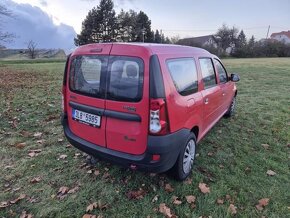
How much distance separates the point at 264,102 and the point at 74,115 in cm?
640

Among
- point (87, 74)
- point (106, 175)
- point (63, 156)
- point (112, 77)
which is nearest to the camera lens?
point (112, 77)

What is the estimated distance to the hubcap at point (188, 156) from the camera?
3.30 meters

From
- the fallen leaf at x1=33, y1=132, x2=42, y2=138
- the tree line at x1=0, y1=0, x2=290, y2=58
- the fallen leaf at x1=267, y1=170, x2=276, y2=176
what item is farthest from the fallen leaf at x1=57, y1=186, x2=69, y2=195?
the tree line at x1=0, y1=0, x2=290, y2=58

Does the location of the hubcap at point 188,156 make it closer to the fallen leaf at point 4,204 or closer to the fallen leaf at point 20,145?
the fallen leaf at point 4,204

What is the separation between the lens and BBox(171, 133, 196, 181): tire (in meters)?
3.10

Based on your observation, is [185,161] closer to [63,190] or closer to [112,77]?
[112,77]

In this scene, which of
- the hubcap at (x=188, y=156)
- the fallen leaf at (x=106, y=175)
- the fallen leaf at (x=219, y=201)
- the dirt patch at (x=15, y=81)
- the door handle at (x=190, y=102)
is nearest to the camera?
the fallen leaf at (x=219, y=201)

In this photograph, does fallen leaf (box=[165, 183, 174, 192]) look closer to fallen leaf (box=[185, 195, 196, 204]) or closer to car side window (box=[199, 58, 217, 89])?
fallen leaf (box=[185, 195, 196, 204])

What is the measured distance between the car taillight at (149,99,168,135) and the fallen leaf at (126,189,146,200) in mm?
907

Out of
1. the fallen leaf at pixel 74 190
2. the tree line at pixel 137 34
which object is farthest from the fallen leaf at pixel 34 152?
the tree line at pixel 137 34

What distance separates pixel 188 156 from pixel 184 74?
3.66ft

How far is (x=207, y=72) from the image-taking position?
13.3 feet

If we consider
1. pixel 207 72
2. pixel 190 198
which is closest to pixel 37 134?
pixel 190 198

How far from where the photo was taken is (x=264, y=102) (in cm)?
769
